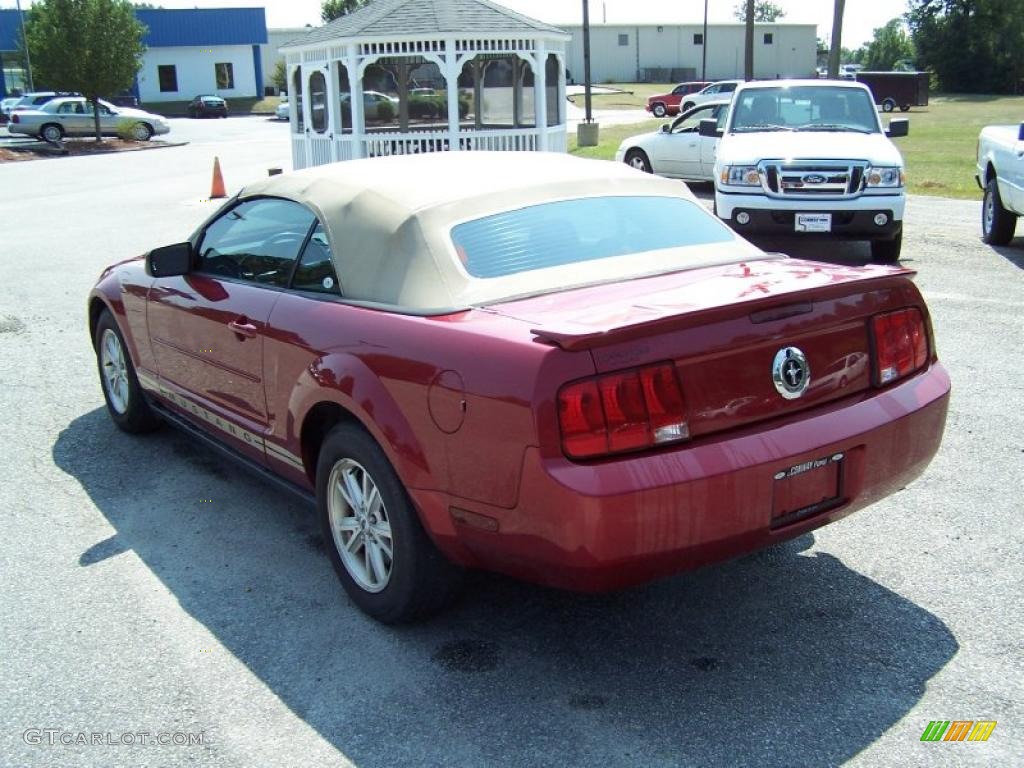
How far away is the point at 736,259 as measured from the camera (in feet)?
14.4

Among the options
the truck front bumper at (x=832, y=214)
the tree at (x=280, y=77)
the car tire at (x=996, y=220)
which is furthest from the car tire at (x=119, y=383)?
the tree at (x=280, y=77)

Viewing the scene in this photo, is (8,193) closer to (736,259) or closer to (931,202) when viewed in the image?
(931,202)

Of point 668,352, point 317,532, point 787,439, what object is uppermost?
point 668,352

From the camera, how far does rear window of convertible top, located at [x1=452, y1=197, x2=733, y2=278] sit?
404 centimetres

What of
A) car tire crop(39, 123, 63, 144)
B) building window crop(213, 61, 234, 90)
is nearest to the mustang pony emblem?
car tire crop(39, 123, 63, 144)

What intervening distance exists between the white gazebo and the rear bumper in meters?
15.4

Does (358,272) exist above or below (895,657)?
above

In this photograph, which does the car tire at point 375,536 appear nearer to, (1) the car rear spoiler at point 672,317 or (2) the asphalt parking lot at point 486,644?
(2) the asphalt parking lot at point 486,644

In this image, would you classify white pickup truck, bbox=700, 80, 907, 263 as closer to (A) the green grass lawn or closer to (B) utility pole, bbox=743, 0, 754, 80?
(A) the green grass lawn

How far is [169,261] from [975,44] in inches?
2842

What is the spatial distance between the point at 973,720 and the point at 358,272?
2559 millimetres

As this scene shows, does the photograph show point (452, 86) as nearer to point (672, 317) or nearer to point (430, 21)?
point (430, 21)

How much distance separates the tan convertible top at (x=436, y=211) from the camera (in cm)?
388

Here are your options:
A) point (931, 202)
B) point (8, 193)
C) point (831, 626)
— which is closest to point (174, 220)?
point (8, 193)
